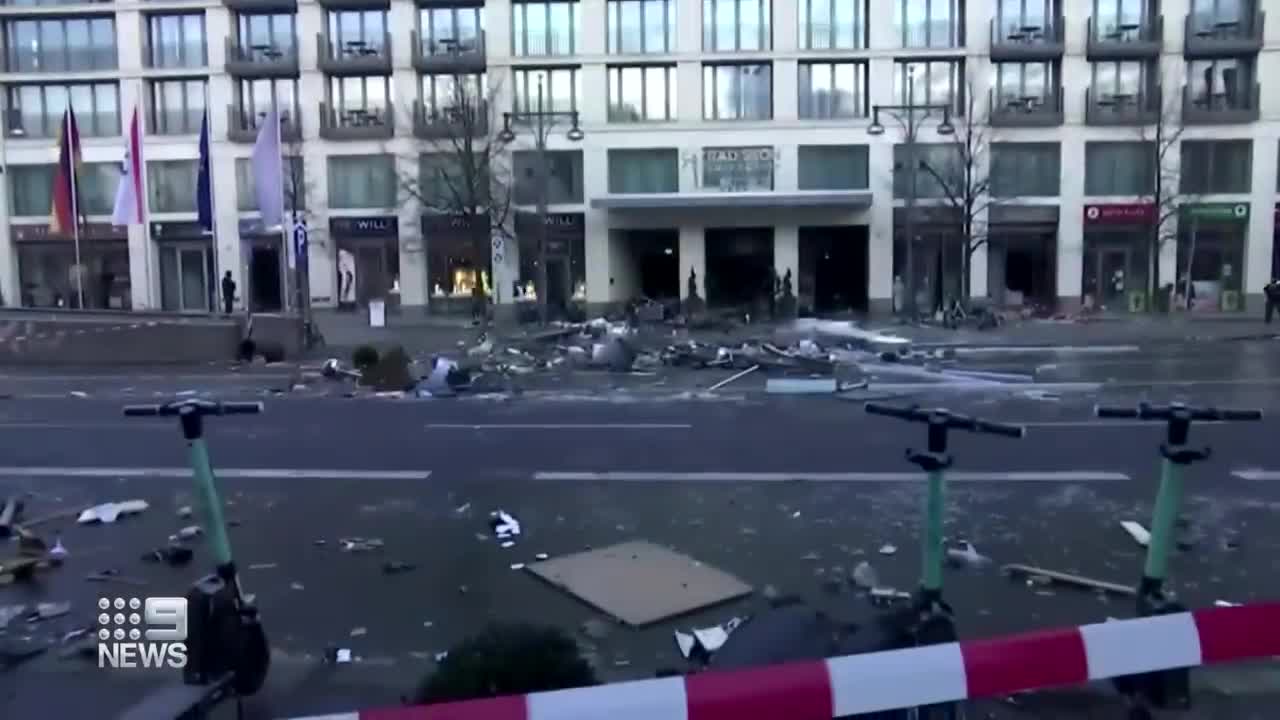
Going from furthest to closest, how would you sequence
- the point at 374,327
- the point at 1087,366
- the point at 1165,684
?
the point at 374,327 → the point at 1087,366 → the point at 1165,684

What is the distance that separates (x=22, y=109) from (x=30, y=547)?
46103 mm

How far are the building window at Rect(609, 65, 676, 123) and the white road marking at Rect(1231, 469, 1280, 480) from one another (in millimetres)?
35048

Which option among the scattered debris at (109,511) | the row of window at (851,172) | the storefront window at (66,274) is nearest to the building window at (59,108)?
the storefront window at (66,274)

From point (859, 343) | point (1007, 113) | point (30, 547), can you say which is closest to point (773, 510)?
point (30, 547)

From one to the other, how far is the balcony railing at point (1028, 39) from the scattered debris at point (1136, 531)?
3790 cm

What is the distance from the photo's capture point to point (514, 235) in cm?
4203

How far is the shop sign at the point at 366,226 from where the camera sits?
144ft

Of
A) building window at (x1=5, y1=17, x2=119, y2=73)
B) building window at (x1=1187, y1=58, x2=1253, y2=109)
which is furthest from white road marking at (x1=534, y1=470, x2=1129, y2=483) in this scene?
building window at (x1=5, y1=17, x2=119, y2=73)

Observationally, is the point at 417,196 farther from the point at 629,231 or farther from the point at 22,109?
the point at 22,109

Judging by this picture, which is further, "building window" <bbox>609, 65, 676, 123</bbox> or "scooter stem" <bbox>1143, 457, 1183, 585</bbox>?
"building window" <bbox>609, 65, 676, 123</bbox>

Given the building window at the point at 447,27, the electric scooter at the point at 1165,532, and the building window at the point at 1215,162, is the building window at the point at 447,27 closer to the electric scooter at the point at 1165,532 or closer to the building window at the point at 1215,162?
the building window at the point at 1215,162

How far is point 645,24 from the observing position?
42344 millimetres

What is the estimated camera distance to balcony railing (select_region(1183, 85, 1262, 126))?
41000mm

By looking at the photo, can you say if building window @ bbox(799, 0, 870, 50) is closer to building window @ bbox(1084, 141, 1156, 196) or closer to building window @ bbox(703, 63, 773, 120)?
building window @ bbox(703, 63, 773, 120)
